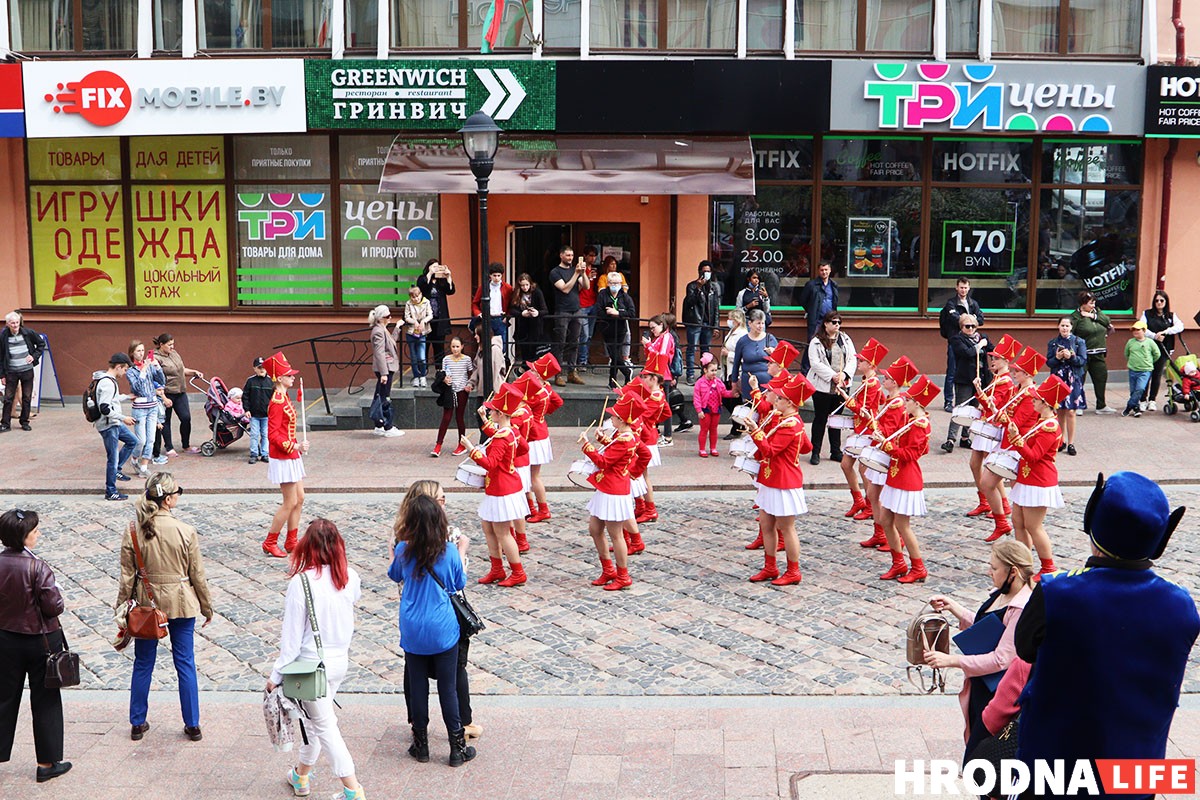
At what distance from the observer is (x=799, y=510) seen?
37.0ft

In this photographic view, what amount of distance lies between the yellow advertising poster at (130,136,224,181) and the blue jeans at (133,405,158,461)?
604 cm

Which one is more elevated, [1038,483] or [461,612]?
[1038,483]

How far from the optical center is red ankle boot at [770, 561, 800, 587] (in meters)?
11.5

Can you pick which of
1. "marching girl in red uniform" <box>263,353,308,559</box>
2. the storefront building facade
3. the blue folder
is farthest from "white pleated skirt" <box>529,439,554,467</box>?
the blue folder

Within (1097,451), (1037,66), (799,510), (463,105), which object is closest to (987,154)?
(1037,66)

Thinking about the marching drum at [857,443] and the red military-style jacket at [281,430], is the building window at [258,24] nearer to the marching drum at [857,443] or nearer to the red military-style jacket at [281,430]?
the red military-style jacket at [281,430]

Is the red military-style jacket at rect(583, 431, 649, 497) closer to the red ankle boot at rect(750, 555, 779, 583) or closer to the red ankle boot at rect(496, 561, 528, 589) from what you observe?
the red ankle boot at rect(496, 561, 528, 589)

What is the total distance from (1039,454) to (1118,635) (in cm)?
738

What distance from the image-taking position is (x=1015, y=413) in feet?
39.5

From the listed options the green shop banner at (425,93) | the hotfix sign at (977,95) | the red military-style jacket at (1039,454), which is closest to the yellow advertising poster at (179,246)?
the green shop banner at (425,93)

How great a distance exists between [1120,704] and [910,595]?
6.75 meters

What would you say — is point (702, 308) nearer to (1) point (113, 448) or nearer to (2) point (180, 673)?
(1) point (113, 448)

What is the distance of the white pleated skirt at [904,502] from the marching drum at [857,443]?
1199mm

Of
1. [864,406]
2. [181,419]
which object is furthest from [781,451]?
[181,419]
